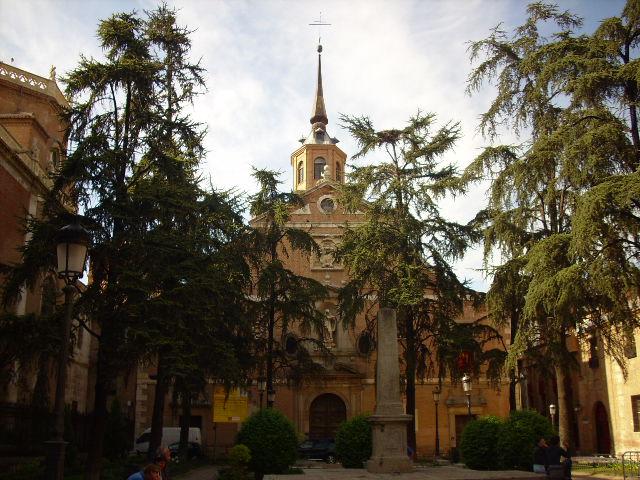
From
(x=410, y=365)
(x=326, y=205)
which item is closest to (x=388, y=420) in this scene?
(x=410, y=365)

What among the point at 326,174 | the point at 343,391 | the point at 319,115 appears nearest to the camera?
the point at 343,391

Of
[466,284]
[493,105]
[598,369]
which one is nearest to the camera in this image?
[493,105]

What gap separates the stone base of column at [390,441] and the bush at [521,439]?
265 centimetres

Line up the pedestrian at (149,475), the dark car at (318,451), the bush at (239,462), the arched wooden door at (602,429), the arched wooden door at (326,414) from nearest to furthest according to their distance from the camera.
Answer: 1. the pedestrian at (149,475)
2. the bush at (239,462)
3. the dark car at (318,451)
4. the arched wooden door at (602,429)
5. the arched wooden door at (326,414)

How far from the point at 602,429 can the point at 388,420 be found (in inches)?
826

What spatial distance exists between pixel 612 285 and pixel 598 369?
18149 mm

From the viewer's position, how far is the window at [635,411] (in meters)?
27.1

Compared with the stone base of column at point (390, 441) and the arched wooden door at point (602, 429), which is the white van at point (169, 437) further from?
the arched wooden door at point (602, 429)

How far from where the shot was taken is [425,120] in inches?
993

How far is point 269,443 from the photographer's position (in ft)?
53.1

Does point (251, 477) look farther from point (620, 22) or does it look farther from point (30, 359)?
point (620, 22)

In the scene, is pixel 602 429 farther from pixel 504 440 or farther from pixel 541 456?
pixel 541 456

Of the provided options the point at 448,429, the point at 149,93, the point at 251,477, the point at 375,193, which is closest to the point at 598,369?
the point at 448,429

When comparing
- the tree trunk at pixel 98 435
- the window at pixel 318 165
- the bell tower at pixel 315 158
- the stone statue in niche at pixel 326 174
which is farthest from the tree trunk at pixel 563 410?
the window at pixel 318 165
